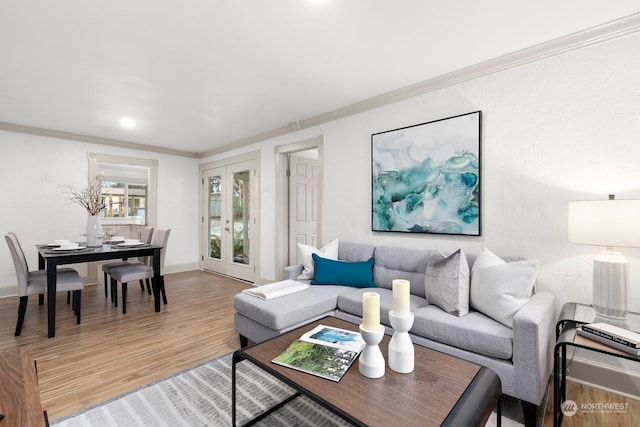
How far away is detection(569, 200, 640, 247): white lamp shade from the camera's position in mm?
1588

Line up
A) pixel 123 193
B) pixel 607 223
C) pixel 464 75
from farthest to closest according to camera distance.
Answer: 1. pixel 123 193
2. pixel 464 75
3. pixel 607 223

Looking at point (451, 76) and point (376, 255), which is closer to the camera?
point (451, 76)

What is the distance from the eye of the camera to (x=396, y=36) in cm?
210

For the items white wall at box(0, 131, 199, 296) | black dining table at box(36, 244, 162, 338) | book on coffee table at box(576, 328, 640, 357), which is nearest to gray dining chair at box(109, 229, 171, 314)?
black dining table at box(36, 244, 162, 338)

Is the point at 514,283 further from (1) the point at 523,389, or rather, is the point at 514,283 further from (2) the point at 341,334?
(2) the point at 341,334

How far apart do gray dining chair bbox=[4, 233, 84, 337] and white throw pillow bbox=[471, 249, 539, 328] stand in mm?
3738

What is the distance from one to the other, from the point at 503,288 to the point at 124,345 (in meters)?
3.11

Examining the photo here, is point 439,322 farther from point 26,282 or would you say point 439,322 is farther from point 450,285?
point 26,282

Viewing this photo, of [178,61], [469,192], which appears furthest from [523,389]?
[178,61]

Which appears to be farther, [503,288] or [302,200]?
[302,200]

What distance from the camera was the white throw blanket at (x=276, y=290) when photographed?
98.0 inches

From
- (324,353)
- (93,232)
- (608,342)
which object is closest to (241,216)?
(93,232)

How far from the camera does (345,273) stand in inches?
115

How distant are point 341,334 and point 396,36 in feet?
6.66
